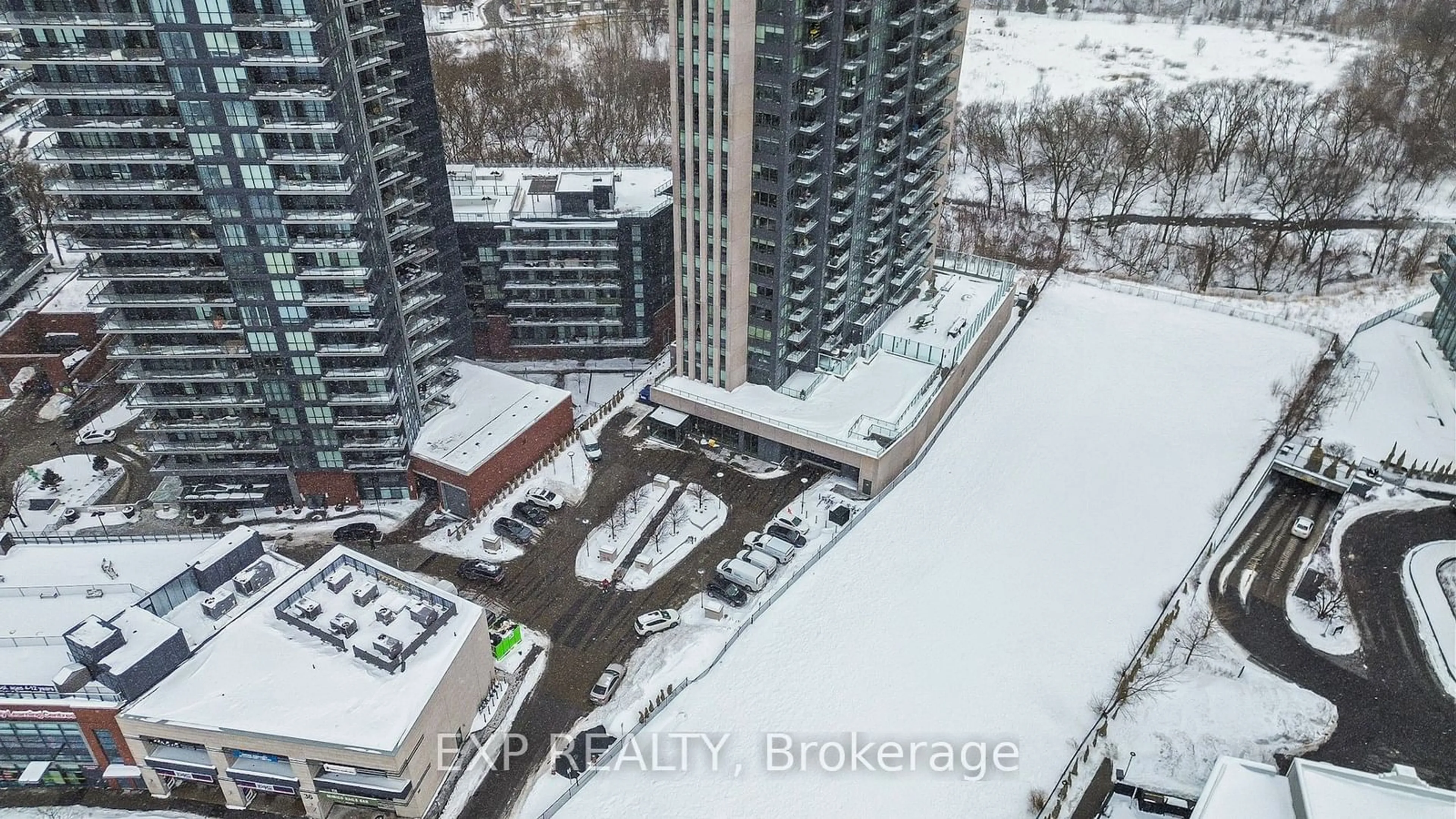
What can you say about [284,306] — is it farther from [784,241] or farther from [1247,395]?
[1247,395]

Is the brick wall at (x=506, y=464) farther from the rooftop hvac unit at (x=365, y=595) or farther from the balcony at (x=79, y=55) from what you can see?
the balcony at (x=79, y=55)

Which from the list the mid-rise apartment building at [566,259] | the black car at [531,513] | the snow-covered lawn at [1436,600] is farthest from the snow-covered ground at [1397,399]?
the black car at [531,513]

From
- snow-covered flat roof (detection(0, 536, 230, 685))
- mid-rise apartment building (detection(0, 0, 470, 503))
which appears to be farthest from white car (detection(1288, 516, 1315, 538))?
snow-covered flat roof (detection(0, 536, 230, 685))

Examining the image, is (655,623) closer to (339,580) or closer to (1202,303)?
(339,580)

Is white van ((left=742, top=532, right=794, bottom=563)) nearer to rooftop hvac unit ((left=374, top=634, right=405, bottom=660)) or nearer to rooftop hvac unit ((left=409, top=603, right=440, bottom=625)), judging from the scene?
rooftop hvac unit ((left=409, top=603, right=440, bottom=625))

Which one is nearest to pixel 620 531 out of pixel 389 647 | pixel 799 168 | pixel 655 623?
pixel 655 623

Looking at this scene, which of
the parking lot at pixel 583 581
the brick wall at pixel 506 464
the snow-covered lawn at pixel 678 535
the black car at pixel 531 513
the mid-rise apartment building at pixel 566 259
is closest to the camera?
the parking lot at pixel 583 581

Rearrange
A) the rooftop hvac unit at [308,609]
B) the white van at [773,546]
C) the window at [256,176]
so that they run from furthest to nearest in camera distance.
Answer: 1. the white van at [773,546]
2. the window at [256,176]
3. the rooftop hvac unit at [308,609]
